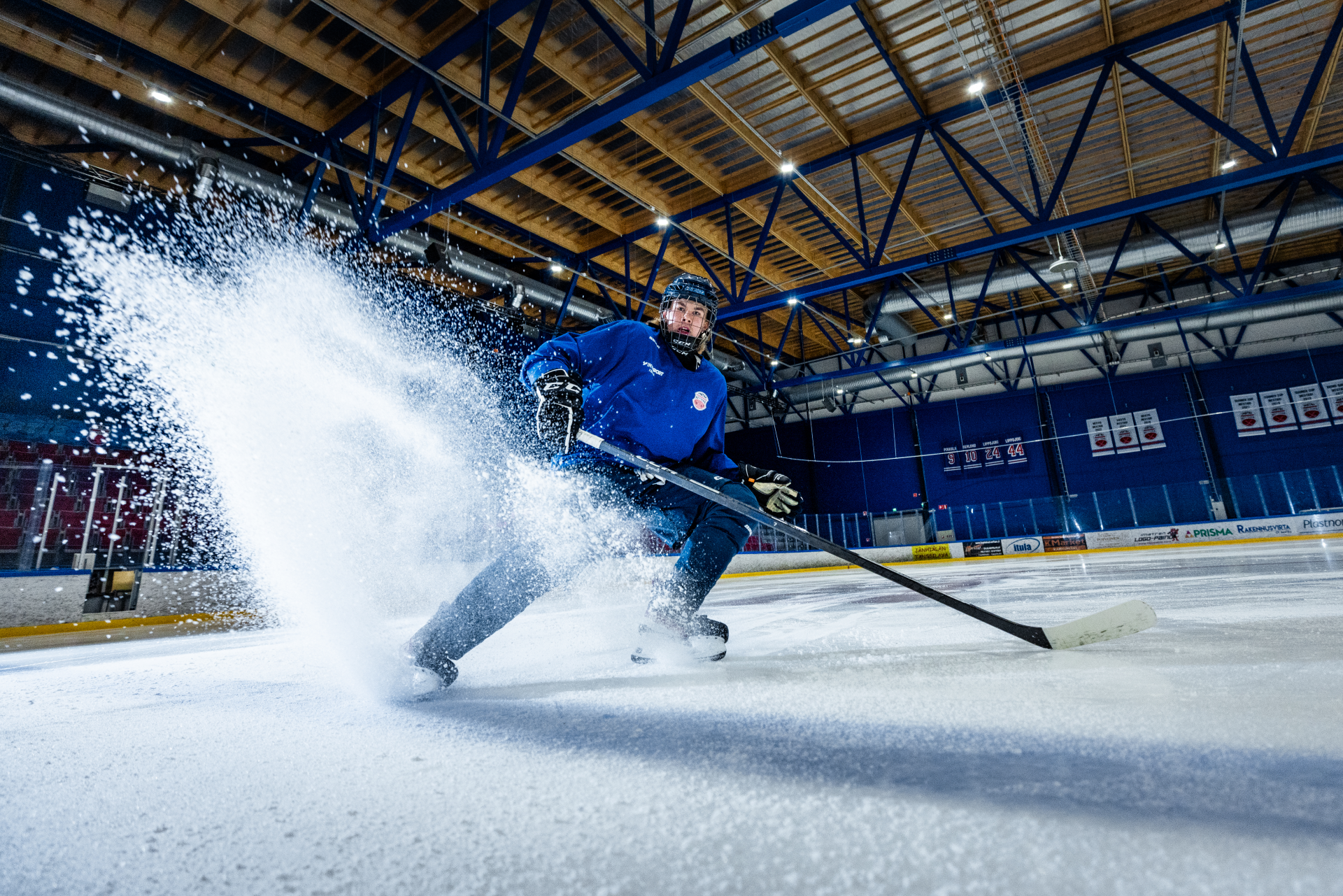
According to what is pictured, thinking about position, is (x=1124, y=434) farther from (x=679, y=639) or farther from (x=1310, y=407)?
(x=679, y=639)

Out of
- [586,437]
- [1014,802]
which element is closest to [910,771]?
[1014,802]

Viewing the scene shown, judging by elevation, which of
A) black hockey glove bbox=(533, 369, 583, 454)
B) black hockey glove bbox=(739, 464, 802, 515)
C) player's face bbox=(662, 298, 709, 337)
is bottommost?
black hockey glove bbox=(739, 464, 802, 515)

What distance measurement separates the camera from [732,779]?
829 mm

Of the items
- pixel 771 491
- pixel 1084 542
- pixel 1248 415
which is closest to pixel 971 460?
pixel 1084 542

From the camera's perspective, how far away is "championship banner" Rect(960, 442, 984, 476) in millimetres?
19891

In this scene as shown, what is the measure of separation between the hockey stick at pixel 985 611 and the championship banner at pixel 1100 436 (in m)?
20.1

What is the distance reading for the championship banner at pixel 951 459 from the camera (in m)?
20.3

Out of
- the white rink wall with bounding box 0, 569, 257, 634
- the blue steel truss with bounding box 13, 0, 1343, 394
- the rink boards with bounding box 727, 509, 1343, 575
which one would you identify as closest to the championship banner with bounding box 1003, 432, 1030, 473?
the rink boards with bounding box 727, 509, 1343, 575

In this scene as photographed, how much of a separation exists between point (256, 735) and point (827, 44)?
8.35 meters

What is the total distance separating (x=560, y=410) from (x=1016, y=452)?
20671mm

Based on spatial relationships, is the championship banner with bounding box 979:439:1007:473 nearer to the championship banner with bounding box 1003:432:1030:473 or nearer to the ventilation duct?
the championship banner with bounding box 1003:432:1030:473

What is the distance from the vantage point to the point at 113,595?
20.4ft

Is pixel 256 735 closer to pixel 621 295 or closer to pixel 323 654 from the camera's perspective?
pixel 323 654

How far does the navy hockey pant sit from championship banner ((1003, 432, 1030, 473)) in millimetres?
19966
